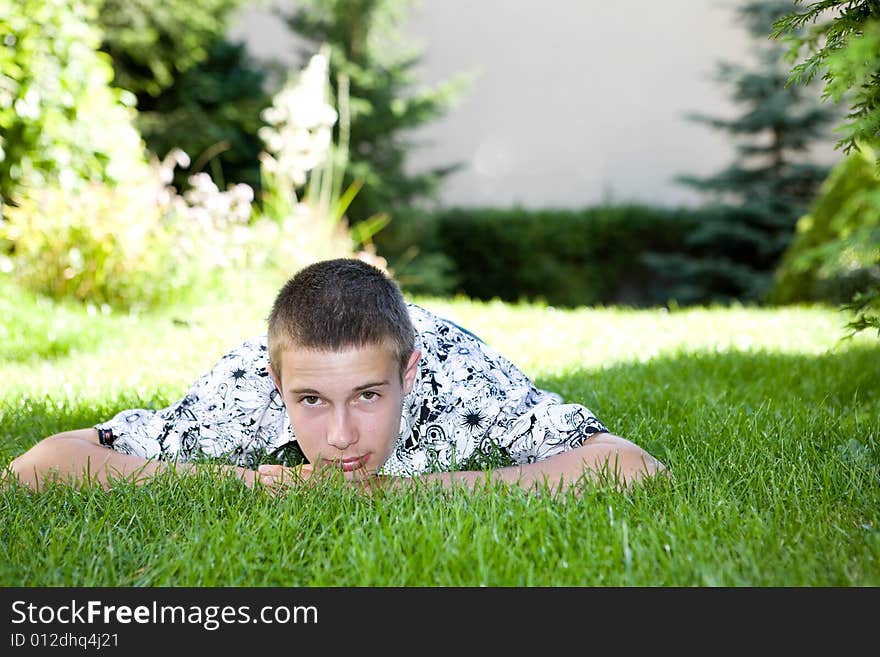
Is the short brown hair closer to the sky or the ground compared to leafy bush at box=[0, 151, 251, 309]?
closer to the ground

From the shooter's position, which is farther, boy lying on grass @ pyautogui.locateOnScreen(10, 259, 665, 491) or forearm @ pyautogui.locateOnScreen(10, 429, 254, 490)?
forearm @ pyautogui.locateOnScreen(10, 429, 254, 490)

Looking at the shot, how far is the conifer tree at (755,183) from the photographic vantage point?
480 inches

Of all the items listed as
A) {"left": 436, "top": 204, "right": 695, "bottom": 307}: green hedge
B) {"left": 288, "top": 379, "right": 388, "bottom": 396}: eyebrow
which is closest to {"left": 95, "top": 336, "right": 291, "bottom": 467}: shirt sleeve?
{"left": 288, "top": 379, "right": 388, "bottom": 396}: eyebrow

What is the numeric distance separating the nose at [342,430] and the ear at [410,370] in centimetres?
24

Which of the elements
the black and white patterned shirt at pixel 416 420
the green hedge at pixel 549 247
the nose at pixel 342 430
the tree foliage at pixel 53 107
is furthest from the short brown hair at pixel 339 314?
the green hedge at pixel 549 247

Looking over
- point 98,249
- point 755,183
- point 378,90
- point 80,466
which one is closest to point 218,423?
point 80,466

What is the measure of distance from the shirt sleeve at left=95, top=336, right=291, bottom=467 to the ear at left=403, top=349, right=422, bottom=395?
435 mm

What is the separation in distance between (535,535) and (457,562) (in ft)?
0.68

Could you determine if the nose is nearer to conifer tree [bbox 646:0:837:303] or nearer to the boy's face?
the boy's face

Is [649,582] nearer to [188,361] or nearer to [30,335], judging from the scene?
[188,361]

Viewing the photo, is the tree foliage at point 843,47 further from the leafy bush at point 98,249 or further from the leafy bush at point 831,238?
the leafy bush at point 831,238

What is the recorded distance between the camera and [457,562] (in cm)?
153

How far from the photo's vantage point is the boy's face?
195cm
